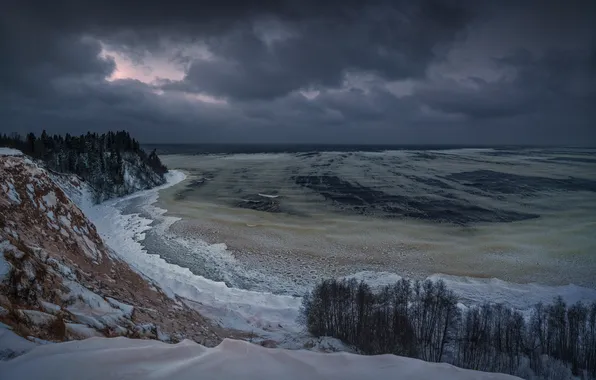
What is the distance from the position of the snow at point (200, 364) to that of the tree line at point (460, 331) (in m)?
14.7

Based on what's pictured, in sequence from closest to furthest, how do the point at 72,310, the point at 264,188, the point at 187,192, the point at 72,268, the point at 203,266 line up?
the point at 72,310
the point at 72,268
the point at 203,266
the point at 187,192
the point at 264,188

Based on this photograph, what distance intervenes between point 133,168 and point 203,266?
54524mm

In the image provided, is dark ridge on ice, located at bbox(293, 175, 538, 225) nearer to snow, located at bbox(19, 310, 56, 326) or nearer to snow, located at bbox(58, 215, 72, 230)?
snow, located at bbox(58, 215, 72, 230)

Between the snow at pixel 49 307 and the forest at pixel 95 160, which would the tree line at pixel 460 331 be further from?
the forest at pixel 95 160

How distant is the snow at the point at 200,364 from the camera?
456 cm

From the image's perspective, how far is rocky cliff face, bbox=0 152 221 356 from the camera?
8641mm

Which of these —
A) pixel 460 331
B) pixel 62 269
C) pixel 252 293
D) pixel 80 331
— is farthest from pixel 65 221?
pixel 460 331

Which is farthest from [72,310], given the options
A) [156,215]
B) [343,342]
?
[156,215]

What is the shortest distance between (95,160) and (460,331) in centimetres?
7405

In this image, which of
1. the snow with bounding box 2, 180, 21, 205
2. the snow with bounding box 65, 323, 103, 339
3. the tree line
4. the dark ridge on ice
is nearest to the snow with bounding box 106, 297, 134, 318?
the snow with bounding box 65, 323, 103, 339

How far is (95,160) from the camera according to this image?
6494cm

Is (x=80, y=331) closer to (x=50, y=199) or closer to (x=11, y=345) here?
(x=11, y=345)

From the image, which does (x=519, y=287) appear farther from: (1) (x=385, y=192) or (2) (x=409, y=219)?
(1) (x=385, y=192)

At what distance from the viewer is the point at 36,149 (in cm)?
5925
